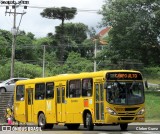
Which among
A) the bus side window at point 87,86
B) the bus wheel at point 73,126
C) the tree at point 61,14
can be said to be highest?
the tree at point 61,14

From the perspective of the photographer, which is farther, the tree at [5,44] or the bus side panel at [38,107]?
the tree at [5,44]

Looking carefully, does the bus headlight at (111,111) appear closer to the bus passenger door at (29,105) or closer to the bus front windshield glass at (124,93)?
the bus front windshield glass at (124,93)

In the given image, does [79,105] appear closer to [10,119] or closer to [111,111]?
[111,111]

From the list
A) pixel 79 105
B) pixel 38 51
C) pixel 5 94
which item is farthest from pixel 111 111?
pixel 38 51

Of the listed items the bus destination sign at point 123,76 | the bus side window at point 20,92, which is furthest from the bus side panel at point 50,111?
the bus destination sign at point 123,76

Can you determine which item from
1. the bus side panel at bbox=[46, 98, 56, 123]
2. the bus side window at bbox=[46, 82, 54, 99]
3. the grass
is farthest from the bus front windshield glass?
the grass

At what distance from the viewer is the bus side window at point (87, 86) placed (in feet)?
80.7

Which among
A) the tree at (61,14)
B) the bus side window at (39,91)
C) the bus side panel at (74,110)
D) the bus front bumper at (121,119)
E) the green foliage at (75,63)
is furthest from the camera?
the green foliage at (75,63)

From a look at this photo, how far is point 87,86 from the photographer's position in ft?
81.7

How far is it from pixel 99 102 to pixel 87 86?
131 centimetres

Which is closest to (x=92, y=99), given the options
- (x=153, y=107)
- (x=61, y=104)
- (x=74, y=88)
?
(x=74, y=88)

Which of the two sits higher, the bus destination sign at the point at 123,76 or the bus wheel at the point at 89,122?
the bus destination sign at the point at 123,76

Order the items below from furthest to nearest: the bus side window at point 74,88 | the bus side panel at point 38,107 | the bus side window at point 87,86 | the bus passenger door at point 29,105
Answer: the bus passenger door at point 29,105, the bus side panel at point 38,107, the bus side window at point 74,88, the bus side window at point 87,86

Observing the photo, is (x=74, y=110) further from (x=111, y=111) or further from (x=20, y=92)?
(x=20, y=92)
